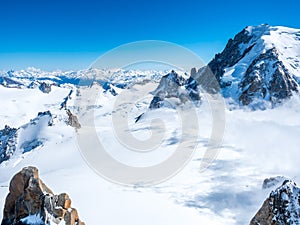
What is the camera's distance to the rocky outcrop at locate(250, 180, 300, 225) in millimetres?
21294

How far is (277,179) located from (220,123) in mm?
63910

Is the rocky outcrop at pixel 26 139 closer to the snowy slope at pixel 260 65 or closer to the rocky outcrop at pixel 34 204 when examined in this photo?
the snowy slope at pixel 260 65

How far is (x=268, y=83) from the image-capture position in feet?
395

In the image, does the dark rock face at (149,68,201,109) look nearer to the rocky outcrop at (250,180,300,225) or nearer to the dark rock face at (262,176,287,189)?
the dark rock face at (262,176,287,189)

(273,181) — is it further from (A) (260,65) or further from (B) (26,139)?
(B) (26,139)

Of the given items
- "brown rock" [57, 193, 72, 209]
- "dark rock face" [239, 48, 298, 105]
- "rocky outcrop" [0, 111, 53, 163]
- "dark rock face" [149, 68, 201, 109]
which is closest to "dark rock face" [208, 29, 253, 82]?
"dark rock face" [149, 68, 201, 109]

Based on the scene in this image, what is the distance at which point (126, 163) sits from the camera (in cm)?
6172

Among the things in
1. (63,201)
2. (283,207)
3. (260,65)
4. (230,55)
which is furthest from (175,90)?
(283,207)

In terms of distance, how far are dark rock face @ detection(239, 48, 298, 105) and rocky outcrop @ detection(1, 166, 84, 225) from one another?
102627 mm

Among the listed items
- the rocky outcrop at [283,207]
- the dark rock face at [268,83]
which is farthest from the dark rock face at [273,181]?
the dark rock face at [268,83]

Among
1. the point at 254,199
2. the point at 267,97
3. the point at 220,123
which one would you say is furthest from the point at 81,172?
the point at 267,97

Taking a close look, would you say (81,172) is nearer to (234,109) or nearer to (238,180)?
(238,180)

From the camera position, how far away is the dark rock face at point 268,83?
118 m

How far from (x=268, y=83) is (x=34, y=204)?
111 metres
